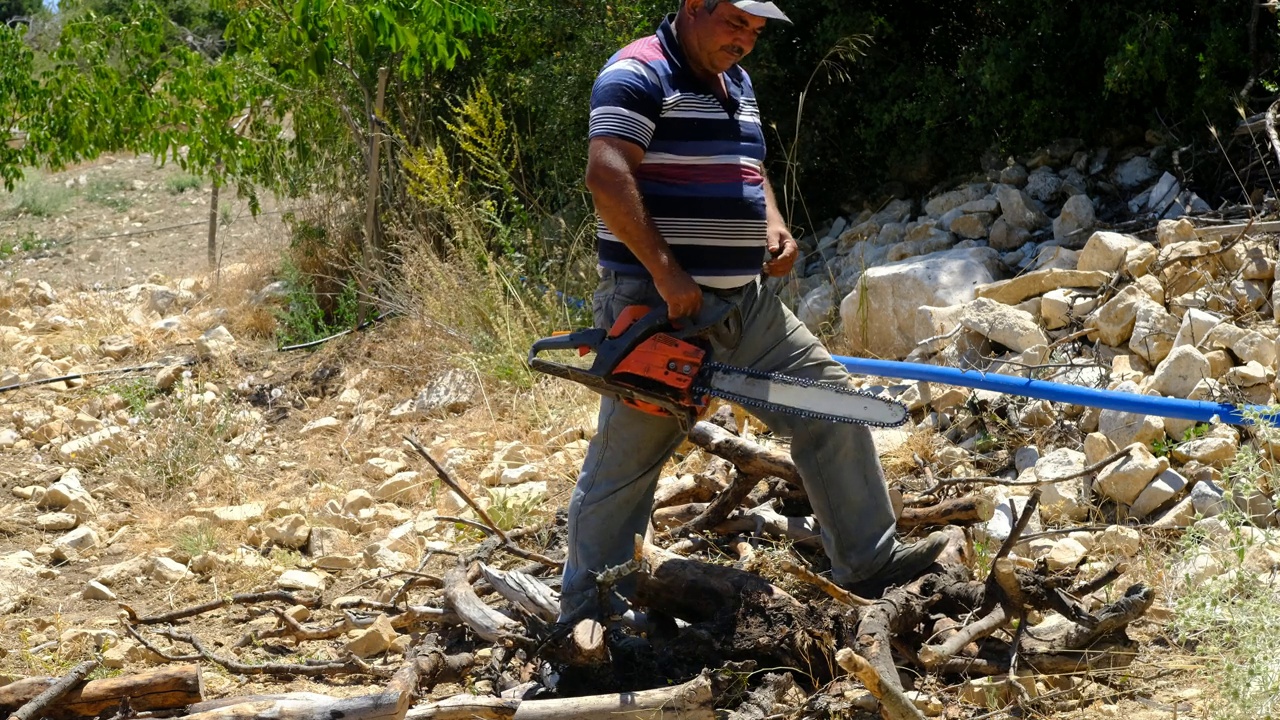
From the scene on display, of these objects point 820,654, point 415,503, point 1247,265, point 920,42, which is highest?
point 920,42

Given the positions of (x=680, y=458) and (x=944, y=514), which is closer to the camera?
(x=944, y=514)

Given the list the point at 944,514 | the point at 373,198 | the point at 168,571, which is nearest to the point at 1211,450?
the point at 944,514

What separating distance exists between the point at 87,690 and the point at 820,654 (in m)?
1.99

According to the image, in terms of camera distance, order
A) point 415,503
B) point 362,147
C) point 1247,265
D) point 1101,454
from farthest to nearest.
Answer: point 362,147 < point 415,503 < point 1247,265 < point 1101,454

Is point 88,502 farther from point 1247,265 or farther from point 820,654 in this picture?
→ point 1247,265

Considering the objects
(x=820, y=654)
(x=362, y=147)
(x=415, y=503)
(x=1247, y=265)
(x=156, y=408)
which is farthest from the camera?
(x=362, y=147)

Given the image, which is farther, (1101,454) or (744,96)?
(1101,454)

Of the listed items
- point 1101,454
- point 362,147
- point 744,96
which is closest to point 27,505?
point 362,147

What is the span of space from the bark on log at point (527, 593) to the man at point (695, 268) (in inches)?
6.5

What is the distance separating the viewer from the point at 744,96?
3.39 m

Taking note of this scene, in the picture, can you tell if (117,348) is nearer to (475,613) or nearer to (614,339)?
(475,613)

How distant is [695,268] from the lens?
3225mm

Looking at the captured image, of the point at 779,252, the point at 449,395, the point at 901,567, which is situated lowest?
the point at 449,395

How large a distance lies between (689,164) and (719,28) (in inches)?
14.1
